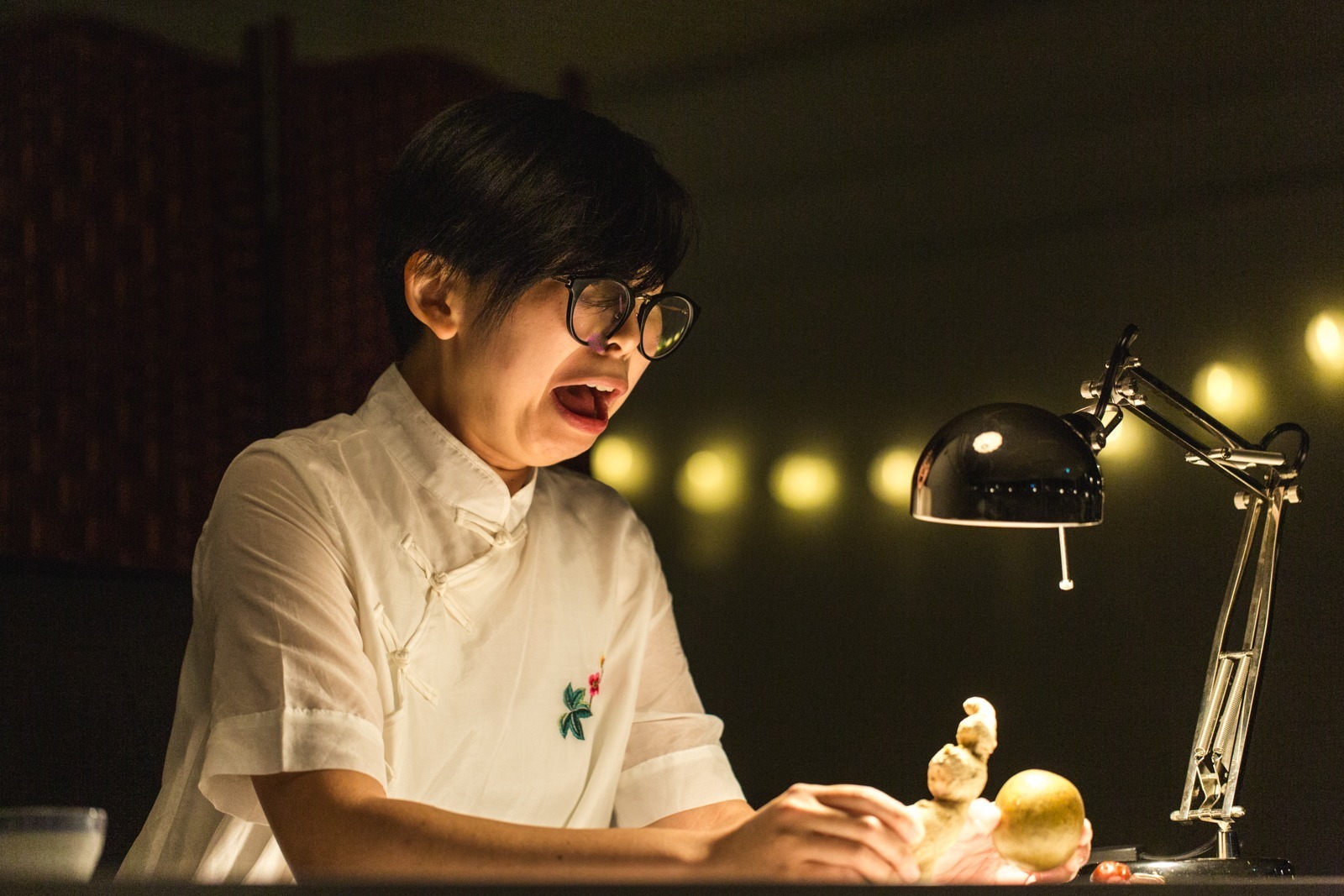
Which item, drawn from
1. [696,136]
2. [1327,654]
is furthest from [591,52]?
[1327,654]

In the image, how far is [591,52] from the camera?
5.75 feet

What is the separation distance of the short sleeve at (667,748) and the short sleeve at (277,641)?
0.38 metres

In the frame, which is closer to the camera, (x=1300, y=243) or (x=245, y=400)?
(x=1300, y=243)

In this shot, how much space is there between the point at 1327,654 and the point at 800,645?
2.13ft

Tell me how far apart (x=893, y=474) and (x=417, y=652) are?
76 cm

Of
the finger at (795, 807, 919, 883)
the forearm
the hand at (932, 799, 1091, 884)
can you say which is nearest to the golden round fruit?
the hand at (932, 799, 1091, 884)

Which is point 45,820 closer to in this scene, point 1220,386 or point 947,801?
point 947,801

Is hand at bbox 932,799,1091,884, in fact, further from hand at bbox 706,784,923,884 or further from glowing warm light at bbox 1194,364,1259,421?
glowing warm light at bbox 1194,364,1259,421

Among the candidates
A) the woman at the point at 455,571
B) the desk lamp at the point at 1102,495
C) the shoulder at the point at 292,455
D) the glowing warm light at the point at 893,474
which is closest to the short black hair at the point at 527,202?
the woman at the point at 455,571

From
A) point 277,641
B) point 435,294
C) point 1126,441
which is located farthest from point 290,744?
point 1126,441

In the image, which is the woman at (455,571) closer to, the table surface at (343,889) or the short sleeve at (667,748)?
the short sleeve at (667,748)

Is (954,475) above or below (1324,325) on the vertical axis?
below

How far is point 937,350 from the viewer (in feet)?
5.52

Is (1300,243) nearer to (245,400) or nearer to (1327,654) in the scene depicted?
(1327,654)
